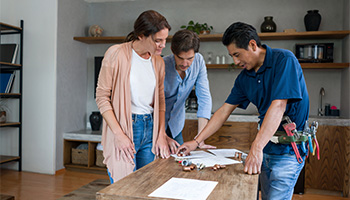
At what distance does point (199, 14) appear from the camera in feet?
16.0

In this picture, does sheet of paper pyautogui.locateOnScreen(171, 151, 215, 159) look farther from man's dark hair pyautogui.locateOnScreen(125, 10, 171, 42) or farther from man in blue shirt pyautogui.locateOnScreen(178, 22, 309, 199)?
man's dark hair pyautogui.locateOnScreen(125, 10, 171, 42)

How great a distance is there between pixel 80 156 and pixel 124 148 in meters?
3.17

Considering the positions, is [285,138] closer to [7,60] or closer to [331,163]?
[331,163]

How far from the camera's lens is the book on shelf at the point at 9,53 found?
14.8 feet

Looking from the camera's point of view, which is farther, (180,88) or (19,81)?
(19,81)

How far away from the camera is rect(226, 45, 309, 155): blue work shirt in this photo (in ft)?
5.01

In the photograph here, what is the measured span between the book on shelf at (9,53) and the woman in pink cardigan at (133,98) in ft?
10.6

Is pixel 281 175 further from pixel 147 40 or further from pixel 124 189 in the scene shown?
pixel 147 40

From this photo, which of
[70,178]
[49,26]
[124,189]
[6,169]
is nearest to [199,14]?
[49,26]

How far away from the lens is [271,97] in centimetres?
159

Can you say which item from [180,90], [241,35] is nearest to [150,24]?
[241,35]

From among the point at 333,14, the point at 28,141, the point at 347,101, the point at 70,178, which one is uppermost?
the point at 333,14

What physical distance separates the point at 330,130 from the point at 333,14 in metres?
1.63

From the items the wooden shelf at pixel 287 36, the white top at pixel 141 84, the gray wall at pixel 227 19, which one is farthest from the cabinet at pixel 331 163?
the white top at pixel 141 84
